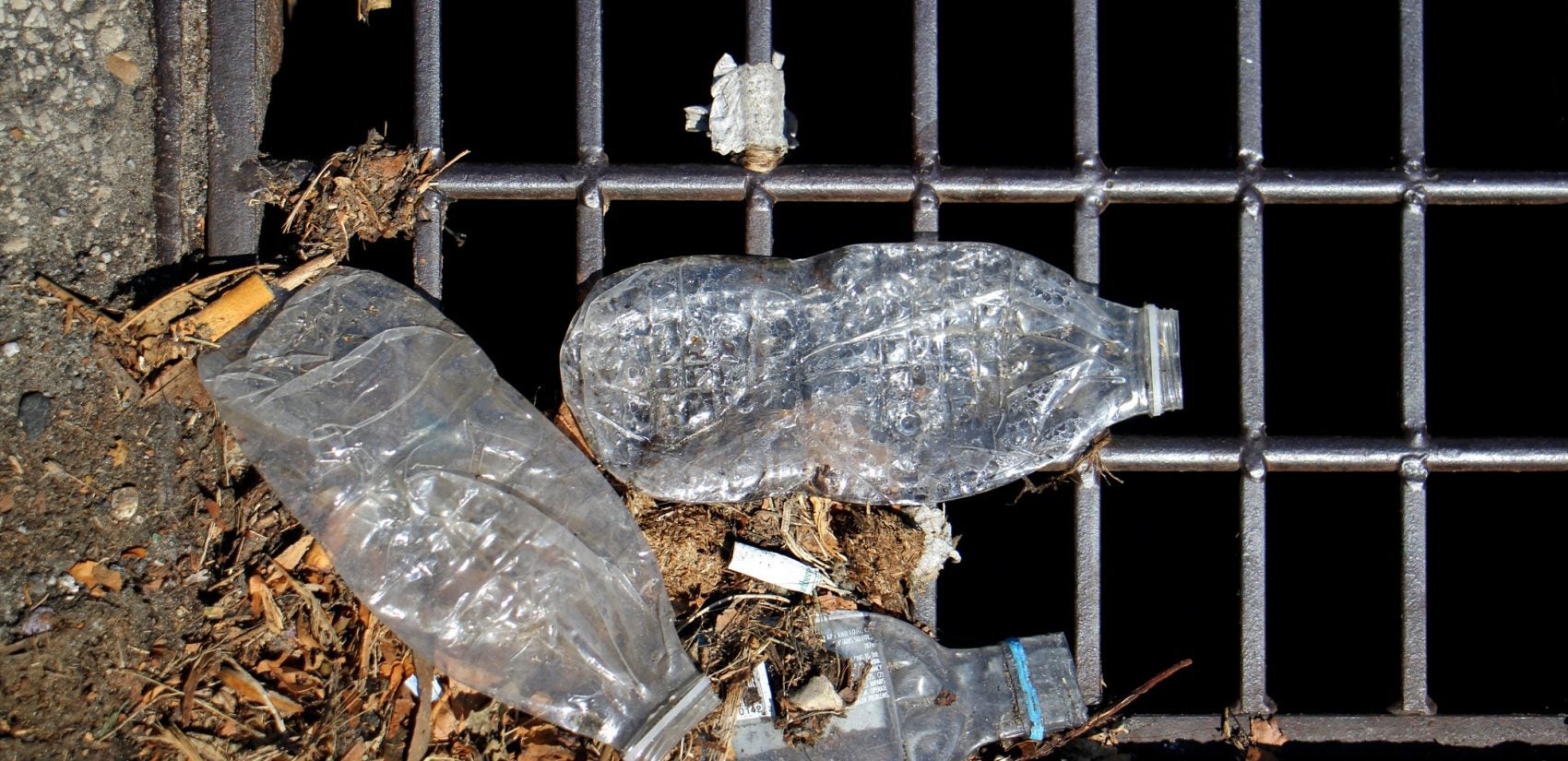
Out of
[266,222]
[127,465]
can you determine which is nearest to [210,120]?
[266,222]

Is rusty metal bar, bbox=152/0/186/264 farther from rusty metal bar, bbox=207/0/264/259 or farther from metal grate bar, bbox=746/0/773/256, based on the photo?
metal grate bar, bbox=746/0/773/256

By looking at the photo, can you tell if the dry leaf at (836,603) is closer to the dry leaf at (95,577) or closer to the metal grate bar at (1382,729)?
the metal grate bar at (1382,729)

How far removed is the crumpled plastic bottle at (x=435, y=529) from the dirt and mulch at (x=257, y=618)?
44mm

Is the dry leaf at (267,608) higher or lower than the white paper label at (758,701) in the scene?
higher

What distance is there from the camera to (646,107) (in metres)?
2.27

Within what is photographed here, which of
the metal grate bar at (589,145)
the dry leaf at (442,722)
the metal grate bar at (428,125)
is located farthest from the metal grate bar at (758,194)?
the dry leaf at (442,722)

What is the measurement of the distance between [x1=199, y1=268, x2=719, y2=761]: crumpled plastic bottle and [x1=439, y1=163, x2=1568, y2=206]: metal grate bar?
311mm

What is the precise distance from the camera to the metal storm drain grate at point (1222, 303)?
1.82 m

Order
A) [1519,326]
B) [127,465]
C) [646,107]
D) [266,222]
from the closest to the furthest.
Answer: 1. [127,465]
2. [266,222]
3. [1519,326]
4. [646,107]

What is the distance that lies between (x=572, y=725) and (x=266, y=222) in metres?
0.93

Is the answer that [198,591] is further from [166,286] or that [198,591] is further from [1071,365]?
[1071,365]

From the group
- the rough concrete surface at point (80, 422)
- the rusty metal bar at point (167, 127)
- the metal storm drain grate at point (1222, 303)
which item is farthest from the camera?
the metal storm drain grate at point (1222, 303)

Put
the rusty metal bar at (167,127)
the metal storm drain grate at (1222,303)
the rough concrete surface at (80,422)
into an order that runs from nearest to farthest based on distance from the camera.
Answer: the rough concrete surface at (80,422) < the rusty metal bar at (167,127) < the metal storm drain grate at (1222,303)

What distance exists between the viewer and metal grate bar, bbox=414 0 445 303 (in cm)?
177
